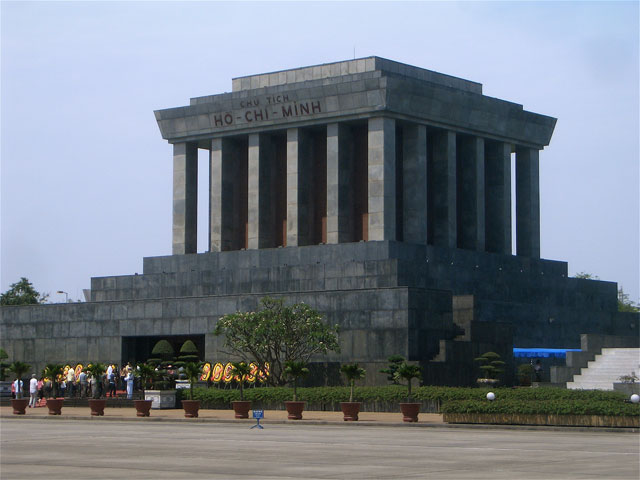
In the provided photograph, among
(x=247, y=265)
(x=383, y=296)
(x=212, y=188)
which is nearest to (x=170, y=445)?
(x=383, y=296)

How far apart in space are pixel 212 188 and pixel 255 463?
47.4 m

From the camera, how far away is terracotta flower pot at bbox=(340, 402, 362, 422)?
41.6 meters

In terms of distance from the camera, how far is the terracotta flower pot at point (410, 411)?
40750mm

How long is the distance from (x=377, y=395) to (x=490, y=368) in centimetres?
731

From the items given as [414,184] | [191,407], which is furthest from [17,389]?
[414,184]

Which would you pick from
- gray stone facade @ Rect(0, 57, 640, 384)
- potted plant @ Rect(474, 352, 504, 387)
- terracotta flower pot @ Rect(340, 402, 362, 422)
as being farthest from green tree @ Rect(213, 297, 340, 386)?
terracotta flower pot @ Rect(340, 402, 362, 422)

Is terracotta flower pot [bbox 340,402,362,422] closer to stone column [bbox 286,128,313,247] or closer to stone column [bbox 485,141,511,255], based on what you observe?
stone column [bbox 286,128,313,247]

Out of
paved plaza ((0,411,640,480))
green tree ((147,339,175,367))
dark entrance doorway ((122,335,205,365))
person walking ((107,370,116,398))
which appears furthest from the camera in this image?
dark entrance doorway ((122,335,205,365))

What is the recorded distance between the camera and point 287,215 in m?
67.1

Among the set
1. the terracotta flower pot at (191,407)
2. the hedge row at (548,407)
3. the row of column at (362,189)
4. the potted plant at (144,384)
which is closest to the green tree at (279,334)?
the potted plant at (144,384)

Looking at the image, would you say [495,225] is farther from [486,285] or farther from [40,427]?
[40,427]

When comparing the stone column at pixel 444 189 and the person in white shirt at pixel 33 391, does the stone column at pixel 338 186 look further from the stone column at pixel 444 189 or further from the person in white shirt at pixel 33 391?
the person in white shirt at pixel 33 391

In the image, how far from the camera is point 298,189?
66500 mm

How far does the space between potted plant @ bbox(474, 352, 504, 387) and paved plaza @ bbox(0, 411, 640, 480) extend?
13682mm
